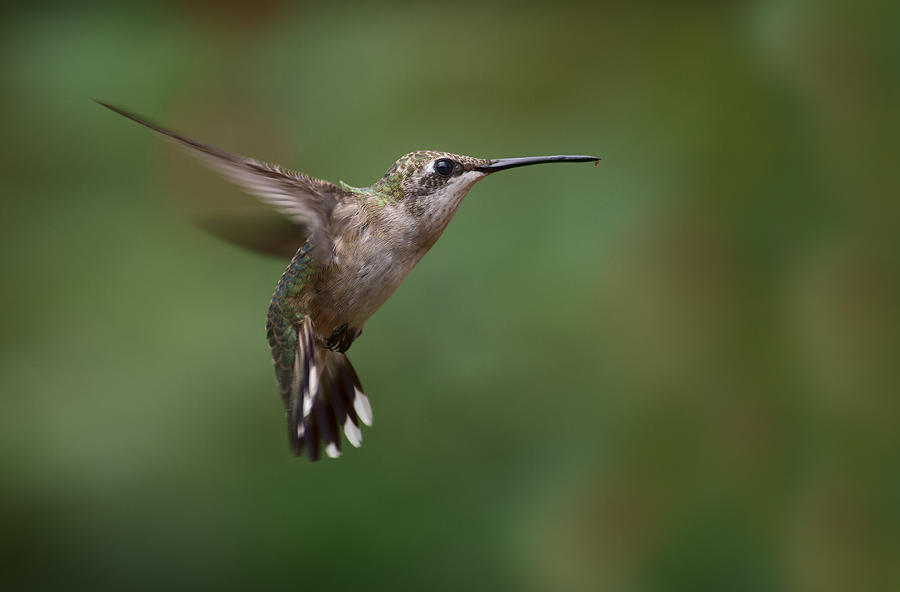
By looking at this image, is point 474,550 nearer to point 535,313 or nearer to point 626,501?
point 626,501

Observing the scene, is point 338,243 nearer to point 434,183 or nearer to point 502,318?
point 434,183

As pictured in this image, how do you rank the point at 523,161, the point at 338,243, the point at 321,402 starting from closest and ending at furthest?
the point at 523,161, the point at 338,243, the point at 321,402

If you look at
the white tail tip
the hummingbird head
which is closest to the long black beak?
the hummingbird head

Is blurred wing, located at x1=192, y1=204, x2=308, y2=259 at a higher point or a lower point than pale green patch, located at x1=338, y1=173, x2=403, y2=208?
lower

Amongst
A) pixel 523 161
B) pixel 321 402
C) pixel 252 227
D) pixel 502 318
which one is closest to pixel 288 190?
pixel 252 227

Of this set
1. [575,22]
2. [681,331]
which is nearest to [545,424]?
[681,331]

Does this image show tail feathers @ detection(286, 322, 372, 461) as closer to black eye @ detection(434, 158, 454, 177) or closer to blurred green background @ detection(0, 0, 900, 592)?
black eye @ detection(434, 158, 454, 177)

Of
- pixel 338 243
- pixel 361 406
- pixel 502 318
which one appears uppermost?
pixel 502 318
